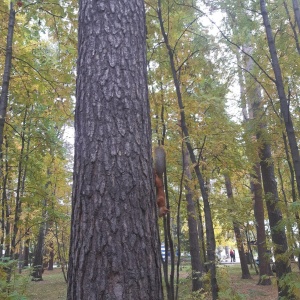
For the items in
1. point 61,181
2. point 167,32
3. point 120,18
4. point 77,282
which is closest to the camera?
point 77,282

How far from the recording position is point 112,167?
1828mm

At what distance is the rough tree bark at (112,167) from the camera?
65.7 inches

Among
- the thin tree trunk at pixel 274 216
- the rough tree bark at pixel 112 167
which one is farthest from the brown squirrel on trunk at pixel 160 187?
the thin tree trunk at pixel 274 216

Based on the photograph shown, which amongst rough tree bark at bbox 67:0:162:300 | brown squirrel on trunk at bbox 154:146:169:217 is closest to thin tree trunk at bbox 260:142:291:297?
brown squirrel on trunk at bbox 154:146:169:217

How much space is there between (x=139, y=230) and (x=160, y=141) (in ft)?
12.2

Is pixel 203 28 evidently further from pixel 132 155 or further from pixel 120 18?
pixel 132 155

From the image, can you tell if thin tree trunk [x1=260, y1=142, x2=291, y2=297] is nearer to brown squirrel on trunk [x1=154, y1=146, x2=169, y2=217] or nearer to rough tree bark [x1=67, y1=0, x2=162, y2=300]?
brown squirrel on trunk [x1=154, y1=146, x2=169, y2=217]

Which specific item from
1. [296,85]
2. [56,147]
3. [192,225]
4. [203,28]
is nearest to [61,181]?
[192,225]

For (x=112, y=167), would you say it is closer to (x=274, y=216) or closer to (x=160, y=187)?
(x=160, y=187)

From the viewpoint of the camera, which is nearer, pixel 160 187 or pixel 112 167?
pixel 112 167

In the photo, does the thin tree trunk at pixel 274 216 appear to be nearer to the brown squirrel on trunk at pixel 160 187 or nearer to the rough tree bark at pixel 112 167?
the brown squirrel on trunk at pixel 160 187

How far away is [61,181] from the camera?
11195mm

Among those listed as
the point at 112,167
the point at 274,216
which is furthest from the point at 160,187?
the point at 274,216

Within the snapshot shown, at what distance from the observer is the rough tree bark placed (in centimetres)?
167
